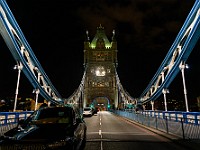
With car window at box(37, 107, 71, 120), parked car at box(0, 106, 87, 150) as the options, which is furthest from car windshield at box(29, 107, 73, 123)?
parked car at box(0, 106, 87, 150)

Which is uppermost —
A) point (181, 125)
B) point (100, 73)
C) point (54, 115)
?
point (100, 73)

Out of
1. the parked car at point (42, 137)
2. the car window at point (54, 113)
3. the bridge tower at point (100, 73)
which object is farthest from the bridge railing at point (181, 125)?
the bridge tower at point (100, 73)

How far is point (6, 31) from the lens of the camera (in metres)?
20.5

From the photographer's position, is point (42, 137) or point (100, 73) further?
point (100, 73)

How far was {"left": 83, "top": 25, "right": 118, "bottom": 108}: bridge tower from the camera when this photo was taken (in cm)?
9759

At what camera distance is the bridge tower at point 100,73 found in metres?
97.6

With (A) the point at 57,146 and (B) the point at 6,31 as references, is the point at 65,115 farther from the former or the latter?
(B) the point at 6,31

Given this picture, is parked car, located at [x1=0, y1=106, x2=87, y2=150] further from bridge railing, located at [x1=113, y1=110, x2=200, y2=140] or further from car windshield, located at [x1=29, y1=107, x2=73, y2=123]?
bridge railing, located at [x1=113, y1=110, x2=200, y2=140]

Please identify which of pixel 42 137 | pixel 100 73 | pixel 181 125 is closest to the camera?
pixel 42 137

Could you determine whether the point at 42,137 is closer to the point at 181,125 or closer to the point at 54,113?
the point at 54,113

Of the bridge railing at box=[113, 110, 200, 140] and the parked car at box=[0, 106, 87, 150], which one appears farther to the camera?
the bridge railing at box=[113, 110, 200, 140]

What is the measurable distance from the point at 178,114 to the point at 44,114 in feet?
41.8

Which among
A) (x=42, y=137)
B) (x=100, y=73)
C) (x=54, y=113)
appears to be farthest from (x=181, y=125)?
(x=100, y=73)

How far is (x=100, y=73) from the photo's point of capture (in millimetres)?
103062
